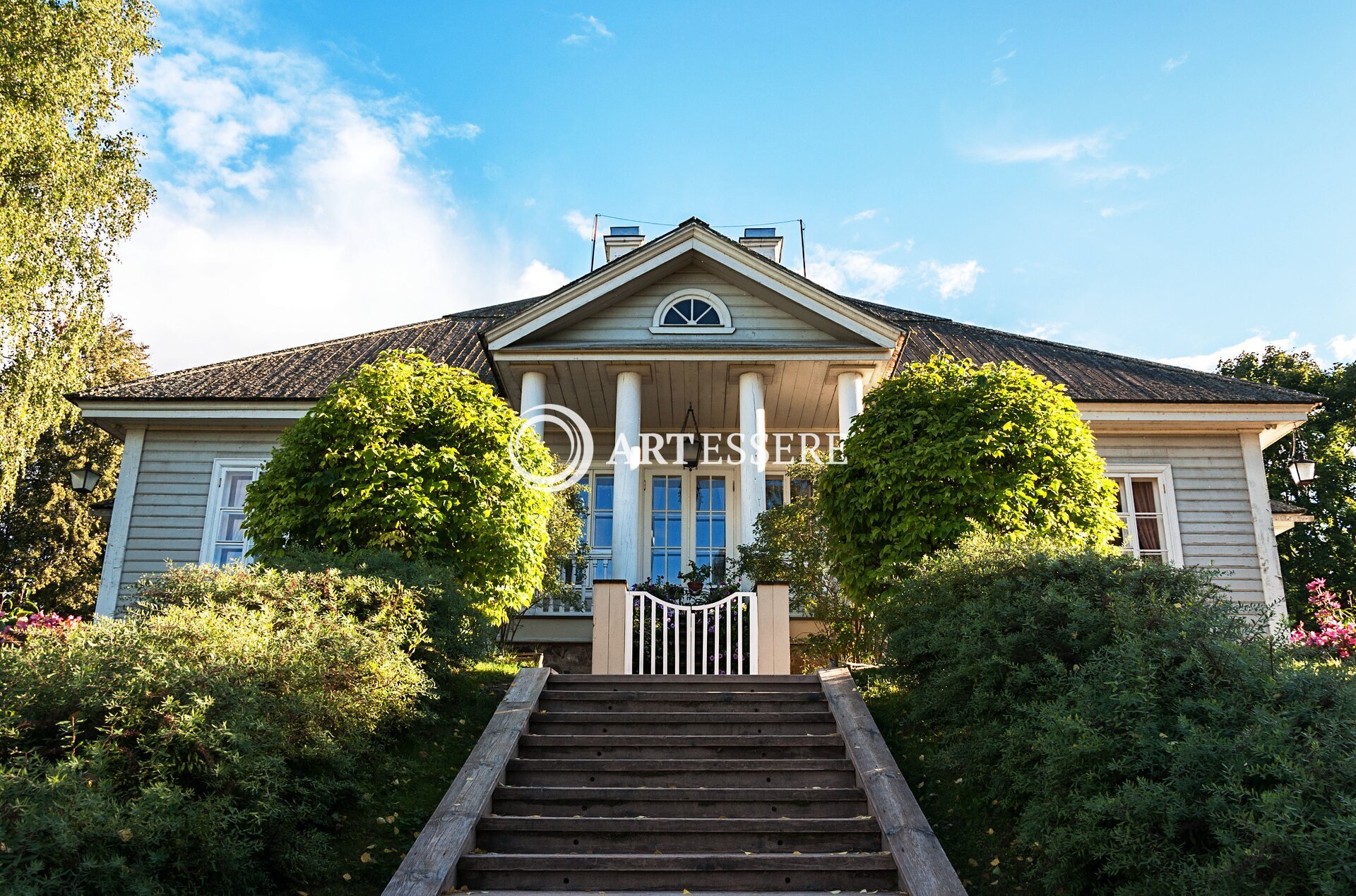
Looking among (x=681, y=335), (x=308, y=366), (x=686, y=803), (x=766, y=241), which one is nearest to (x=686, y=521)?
(x=681, y=335)

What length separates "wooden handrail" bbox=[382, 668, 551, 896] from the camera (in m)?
5.11

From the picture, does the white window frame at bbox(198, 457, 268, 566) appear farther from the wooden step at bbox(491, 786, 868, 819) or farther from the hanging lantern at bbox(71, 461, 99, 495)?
the wooden step at bbox(491, 786, 868, 819)

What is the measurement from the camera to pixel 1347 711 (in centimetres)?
437

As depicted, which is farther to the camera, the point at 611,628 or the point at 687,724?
the point at 611,628

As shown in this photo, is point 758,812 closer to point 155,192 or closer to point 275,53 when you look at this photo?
point 275,53

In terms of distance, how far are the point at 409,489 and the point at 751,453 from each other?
454 cm

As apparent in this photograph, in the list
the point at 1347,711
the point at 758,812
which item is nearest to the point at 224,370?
the point at 758,812

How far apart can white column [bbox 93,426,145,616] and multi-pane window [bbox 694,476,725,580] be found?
26.9 ft

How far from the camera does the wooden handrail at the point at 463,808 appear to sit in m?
5.11

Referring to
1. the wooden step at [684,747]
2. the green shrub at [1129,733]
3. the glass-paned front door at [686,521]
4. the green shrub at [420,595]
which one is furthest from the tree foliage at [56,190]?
the green shrub at [1129,733]

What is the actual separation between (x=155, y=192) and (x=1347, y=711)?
53.0 ft

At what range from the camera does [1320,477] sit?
25.3m

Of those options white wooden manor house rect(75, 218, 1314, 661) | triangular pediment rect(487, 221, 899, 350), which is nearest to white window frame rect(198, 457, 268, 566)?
white wooden manor house rect(75, 218, 1314, 661)

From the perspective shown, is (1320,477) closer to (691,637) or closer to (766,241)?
(766,241)
